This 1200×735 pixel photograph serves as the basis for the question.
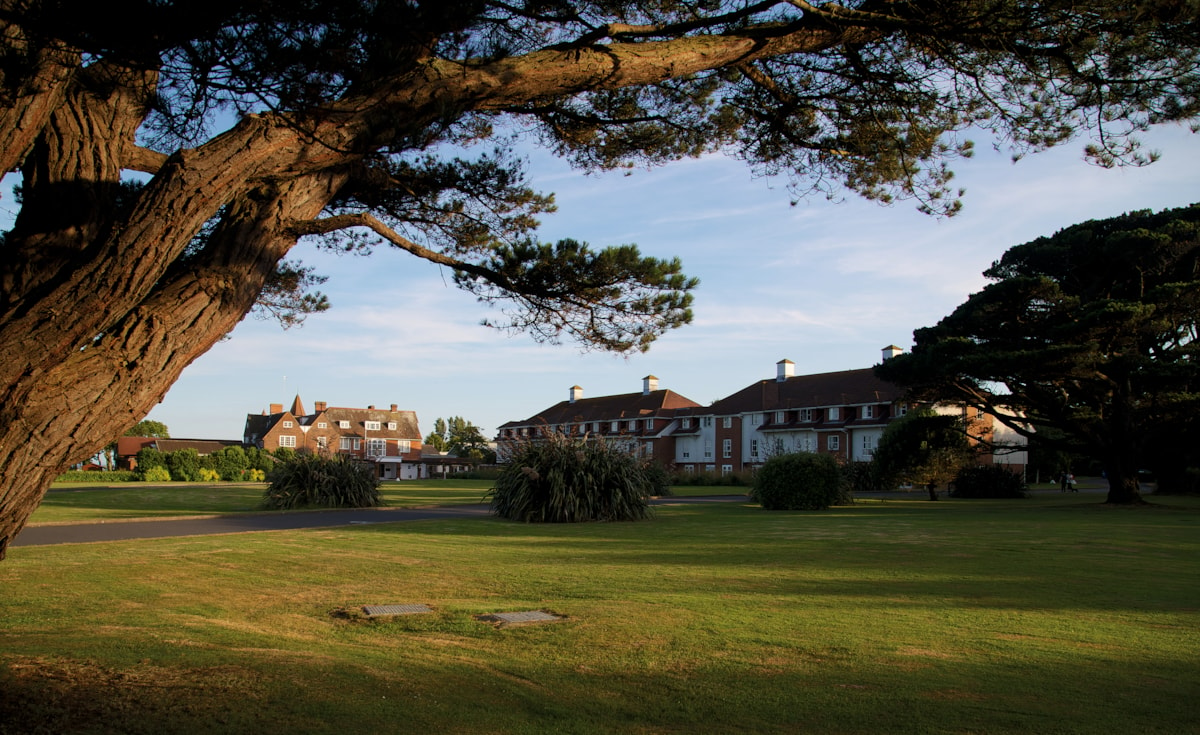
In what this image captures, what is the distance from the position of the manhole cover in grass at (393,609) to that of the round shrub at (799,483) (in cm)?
1856

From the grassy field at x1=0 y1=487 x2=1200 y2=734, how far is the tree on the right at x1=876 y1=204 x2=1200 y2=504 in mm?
14534

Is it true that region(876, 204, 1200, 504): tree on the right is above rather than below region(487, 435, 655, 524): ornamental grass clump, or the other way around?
above

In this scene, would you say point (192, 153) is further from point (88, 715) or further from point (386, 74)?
point (88, 715)

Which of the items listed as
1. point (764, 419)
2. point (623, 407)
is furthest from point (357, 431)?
point (764, 419)

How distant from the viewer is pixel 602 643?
18.5 feet

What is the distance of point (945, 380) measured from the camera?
26.9 metres

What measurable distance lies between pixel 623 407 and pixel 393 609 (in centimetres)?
6773

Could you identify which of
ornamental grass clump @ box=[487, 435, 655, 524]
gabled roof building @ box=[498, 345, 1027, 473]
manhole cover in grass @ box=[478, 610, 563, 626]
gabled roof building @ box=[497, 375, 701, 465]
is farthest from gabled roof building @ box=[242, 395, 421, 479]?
manhole cover in grass @ box=[478, 610, 563, 626]

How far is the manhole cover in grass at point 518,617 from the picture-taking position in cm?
630

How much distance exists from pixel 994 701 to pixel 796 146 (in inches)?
213

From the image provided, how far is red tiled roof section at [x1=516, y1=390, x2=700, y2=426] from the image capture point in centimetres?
7125

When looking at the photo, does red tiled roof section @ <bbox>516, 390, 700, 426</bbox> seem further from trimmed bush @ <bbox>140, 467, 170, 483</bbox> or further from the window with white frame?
trimmed bush @ <bbox>140, 467, 170, 483</bbox>

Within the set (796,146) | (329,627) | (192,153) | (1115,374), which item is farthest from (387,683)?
(1115,374)

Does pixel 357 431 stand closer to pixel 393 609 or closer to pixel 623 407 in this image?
pixel 623 407
